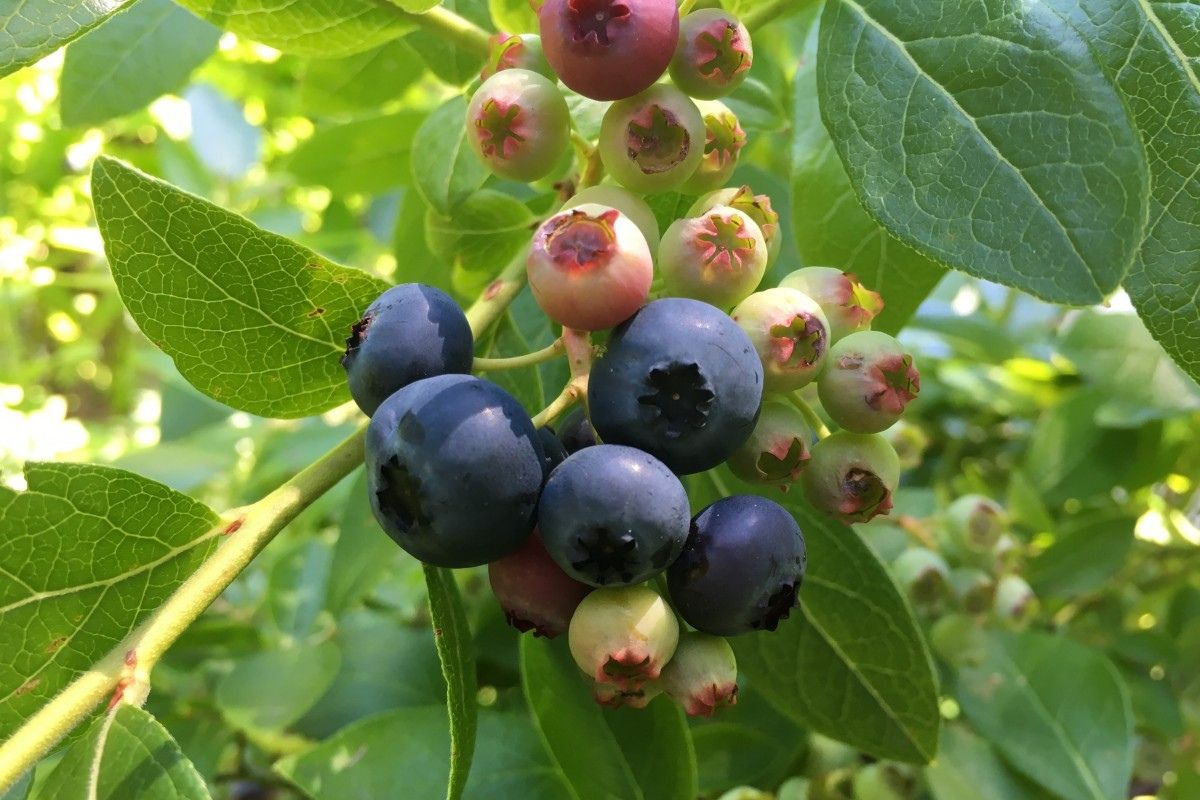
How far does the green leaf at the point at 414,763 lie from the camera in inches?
48.3

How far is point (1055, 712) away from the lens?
1.54 m

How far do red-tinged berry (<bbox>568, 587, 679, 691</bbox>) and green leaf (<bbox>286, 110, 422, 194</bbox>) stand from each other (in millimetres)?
1392

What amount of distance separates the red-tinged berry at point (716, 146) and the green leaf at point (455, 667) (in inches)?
18.8

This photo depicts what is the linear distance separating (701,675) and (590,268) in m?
0.36

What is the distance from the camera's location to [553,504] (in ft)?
2.61

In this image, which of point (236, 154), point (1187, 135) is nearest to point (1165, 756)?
point (1187, 135)

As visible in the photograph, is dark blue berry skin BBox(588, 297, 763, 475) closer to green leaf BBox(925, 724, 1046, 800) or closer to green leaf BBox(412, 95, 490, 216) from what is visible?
green leaf BBox(412, 95, 490, 216)

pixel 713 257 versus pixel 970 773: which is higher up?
pixel 713 257

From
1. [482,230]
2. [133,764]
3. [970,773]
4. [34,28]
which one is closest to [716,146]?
[482,230]

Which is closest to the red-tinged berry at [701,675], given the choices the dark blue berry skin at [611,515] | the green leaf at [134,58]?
the dark blue berry skin at [611,515]

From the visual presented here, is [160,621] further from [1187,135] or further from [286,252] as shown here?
[1187,135]

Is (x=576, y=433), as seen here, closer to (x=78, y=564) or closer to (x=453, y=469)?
(x=453, y=469)

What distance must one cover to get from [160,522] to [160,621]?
115 mm

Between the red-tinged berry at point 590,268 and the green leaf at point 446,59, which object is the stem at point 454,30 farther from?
the red-tinged berry at point 590,268
